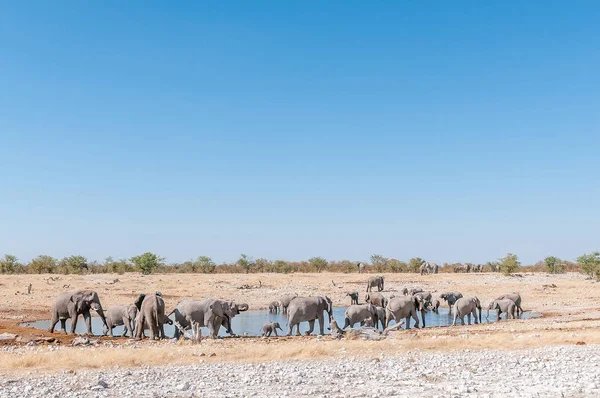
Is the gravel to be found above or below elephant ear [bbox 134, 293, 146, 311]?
below

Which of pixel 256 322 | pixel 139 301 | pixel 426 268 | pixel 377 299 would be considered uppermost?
pixel 426 268

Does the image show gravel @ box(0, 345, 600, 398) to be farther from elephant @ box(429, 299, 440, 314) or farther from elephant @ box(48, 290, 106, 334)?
elephant @ box(429, 299, 440, 314)

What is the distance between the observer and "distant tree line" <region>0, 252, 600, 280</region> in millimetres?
72688

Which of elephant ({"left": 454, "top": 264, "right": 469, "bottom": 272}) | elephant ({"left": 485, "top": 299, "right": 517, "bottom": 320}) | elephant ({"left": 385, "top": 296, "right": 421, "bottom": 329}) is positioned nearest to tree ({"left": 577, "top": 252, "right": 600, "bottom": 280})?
elephant ({"left": 454, "top": 264, "right": 469, "bottom": 272})

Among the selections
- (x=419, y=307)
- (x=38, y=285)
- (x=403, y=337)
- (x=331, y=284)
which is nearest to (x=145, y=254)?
(x=38, y=285)

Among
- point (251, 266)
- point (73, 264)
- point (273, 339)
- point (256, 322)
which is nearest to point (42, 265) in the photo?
point (73, 264)

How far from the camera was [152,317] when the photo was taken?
2325 centimetres

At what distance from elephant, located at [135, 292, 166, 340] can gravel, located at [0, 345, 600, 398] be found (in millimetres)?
7615

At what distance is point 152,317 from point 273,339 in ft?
15.9

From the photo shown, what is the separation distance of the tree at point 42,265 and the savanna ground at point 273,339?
18163mm

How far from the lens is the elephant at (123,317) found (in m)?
26.0

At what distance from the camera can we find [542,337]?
2098 centimetres

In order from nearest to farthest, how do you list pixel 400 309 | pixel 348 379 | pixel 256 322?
pixel 348 379 → pixel 400 309 → pixel 256 322

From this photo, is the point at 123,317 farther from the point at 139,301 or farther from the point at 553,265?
the point at 553,265
